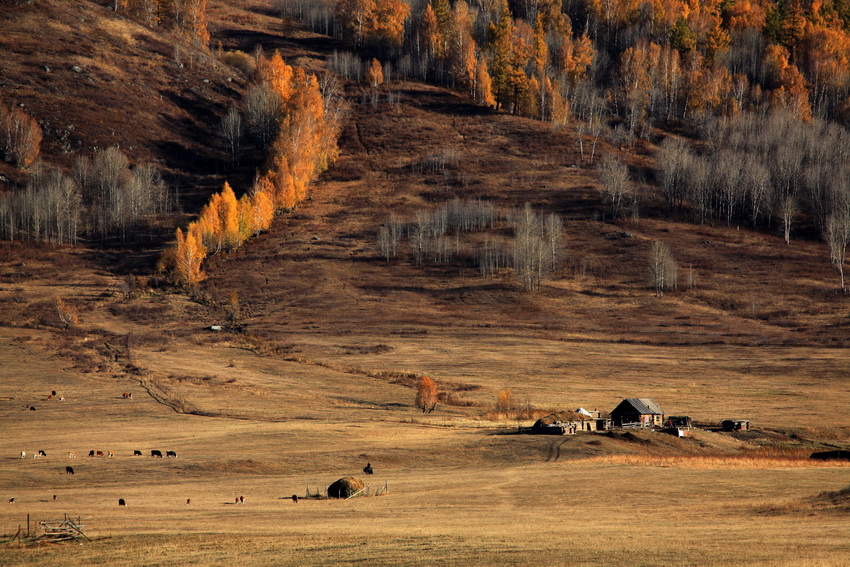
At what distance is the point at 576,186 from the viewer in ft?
512

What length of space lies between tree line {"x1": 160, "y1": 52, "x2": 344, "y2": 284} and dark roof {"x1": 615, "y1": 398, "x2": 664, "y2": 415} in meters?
75.0

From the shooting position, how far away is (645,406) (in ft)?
238

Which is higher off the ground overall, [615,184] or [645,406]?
[615,184]

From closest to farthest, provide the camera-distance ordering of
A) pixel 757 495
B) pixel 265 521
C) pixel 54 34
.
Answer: pixel 265 521 → pixel 757 495 → pixel 54 34

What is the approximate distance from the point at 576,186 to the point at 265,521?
12959 centimetres

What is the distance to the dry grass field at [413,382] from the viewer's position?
3203 centimetres

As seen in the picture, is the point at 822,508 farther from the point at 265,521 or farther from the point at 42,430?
the point at 42,430

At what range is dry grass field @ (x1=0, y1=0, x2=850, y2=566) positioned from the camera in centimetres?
3203

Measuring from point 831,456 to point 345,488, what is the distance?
115ft

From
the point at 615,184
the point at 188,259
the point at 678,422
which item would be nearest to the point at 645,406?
the point at 678,422

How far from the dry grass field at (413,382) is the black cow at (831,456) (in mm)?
2412

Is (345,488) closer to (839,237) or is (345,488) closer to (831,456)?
(831,456)

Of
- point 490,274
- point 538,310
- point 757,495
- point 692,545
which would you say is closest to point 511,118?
point 490,274

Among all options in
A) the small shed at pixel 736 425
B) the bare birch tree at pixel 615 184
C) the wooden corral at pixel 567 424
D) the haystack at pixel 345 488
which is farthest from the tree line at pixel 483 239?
the haystack at pixel 345 488
